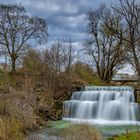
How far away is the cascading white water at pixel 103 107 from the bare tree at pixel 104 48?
10410 mm

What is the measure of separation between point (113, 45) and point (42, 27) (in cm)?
795

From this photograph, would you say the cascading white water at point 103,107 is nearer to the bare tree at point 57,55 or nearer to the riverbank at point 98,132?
the riverbank at point 98,132

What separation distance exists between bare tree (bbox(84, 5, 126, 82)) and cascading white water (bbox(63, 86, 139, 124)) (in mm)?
10410

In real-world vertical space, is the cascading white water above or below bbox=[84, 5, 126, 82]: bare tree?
below

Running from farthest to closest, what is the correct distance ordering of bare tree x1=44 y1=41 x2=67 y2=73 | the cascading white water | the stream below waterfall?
1. bare tree x1=44 y1=41 x2=67 y2=73
2. the cascading white water
3. the stream below waterfall

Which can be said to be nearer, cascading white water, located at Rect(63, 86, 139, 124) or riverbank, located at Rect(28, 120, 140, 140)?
riverbank, located at Rect(28, 120, 140, 140)

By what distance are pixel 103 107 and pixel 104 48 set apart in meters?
14.6

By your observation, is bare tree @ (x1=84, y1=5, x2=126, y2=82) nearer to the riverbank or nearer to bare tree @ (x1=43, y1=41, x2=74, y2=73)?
bare tree @ (x1=43, y1=41, x2=74, y2=73)

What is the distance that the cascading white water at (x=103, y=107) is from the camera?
21.6 metres

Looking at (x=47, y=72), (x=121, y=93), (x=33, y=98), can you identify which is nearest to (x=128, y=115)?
(x=121, y=93)

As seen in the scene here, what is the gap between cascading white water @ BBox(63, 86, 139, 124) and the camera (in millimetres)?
21616

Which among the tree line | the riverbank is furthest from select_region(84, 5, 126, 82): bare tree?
the riverbank

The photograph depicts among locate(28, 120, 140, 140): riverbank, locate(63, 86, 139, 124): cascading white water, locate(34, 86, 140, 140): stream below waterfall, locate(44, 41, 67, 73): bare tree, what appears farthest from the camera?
locate(44, 41, 67, 73): bare tree

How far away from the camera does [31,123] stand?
15320 mm
